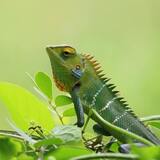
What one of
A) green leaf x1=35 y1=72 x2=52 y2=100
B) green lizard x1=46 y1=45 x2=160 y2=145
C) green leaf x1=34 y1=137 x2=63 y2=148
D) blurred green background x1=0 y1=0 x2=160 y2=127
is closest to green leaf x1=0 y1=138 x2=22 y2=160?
green leaf x1=34 y1=137 x2=63 y2=148

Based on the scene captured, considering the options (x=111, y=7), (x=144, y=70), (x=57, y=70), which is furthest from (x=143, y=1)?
(x=57, y=70)

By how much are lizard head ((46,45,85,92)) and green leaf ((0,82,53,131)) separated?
38 cm

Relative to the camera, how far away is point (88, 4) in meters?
3.58

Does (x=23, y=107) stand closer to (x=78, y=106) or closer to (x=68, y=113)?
(x=68, y=113)

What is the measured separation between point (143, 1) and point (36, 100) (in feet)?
10.3

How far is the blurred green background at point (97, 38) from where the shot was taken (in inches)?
101

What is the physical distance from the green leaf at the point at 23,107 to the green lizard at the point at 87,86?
317 mm

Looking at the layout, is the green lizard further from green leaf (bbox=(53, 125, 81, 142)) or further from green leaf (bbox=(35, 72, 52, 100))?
green leaf (bbox=(53, 125, 81, 142))

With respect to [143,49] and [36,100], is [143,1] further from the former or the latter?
[36,100]

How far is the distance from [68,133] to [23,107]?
10 cm

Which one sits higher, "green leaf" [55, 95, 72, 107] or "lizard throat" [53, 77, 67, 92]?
"green leaf" [55, 95, 72, 107]

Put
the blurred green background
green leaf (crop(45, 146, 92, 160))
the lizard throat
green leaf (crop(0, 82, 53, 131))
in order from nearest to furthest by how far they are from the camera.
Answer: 1. green leaf (crop(45, 146, 92, 160))
2. green leaf (crop(0, 82, 53, 131))
3. the lizard throat
4. the blurred green background

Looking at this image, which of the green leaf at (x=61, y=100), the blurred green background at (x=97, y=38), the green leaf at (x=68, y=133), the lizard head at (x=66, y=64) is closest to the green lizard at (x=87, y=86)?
the lizard head at (x=66, y=64)

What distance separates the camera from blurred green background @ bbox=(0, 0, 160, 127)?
2.56m
